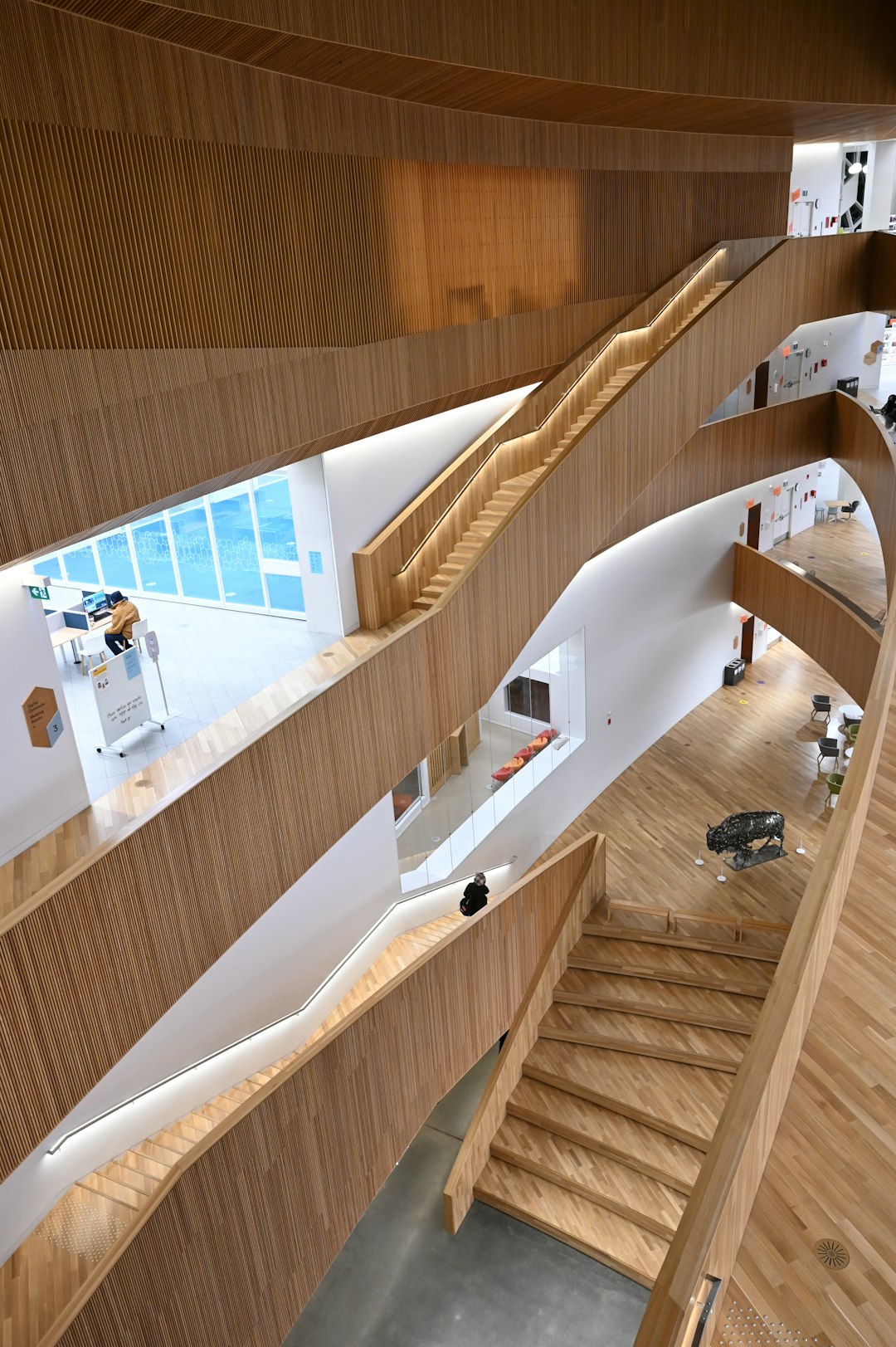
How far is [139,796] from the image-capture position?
24.1 ft

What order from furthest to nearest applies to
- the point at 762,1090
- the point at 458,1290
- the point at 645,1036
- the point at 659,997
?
1. the point at 659,997
2. the point at 645,1036
3. the point at 458,1290
4. the point at 762,1090

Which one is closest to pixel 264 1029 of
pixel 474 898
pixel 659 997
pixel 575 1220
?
pixel 474 898

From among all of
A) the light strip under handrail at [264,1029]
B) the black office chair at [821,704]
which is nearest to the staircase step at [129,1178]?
the light strip under handrail at [264,1029]

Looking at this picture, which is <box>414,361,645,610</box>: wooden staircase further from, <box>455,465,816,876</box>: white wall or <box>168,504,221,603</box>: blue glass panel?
<box>455,465,816,876</box>: white wall

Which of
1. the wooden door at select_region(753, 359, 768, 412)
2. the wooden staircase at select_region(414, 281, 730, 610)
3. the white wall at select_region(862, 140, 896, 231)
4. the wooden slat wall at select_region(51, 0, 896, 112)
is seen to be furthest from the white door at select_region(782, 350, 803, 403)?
the wooden slat wall at select_region(51, 0, 896, 112)

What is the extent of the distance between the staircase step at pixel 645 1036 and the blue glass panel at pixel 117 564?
738 cm

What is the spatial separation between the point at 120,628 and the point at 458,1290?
8464 mm

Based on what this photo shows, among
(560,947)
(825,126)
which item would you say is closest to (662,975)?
(560,947)

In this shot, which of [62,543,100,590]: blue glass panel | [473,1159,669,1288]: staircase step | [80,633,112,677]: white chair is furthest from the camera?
[473,1159,669,1288]: staircase step

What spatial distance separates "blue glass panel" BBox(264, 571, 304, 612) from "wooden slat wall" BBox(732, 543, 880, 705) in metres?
6.82

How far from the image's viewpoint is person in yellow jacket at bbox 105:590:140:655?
7.78m

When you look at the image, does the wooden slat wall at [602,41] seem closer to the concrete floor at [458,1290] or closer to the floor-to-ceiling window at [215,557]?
the floor-to-ceiling window at [215,557]

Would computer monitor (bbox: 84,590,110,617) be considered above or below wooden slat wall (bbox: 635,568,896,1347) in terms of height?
above

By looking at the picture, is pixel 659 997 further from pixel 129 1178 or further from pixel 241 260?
pixel 241 260
